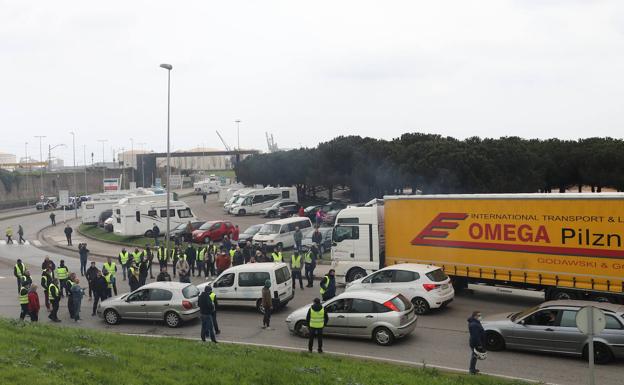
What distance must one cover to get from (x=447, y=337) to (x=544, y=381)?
3.49 m

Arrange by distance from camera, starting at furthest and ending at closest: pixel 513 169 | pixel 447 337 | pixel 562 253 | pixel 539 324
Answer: pixel 513 169 < pixel 562 253 < pixel 447 337 < pixel 539 324

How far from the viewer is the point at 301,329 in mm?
14984

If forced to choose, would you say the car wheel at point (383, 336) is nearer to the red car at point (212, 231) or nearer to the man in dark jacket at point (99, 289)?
the man in dark jacket at point (99, 289)

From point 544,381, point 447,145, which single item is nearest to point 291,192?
point 447,145

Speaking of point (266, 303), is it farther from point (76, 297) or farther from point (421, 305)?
point (76, 297)

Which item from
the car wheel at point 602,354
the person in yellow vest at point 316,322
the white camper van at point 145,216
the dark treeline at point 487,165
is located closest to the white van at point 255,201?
the dark treeline at point 487,165

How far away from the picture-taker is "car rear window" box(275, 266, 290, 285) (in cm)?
1791

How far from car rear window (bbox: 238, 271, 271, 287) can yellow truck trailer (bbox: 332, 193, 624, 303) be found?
466 centimetres

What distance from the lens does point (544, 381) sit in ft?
37.1

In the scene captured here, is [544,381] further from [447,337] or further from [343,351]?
[343,351]

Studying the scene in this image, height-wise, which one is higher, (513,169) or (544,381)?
(513,169)

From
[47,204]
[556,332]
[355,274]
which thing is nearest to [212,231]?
[355,274]

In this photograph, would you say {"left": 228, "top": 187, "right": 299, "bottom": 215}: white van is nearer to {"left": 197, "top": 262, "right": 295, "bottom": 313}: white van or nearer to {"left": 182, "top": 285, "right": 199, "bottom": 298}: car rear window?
{"left": 197, "top": 262, "right": 295, "bottom": 313}: white van

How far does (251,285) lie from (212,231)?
726 inches
